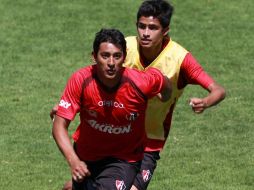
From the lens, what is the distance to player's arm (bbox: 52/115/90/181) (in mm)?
6652

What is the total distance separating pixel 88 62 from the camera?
16531mm

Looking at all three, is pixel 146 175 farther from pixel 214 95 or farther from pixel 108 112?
pixel 108 112

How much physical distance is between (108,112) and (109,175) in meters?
0.57

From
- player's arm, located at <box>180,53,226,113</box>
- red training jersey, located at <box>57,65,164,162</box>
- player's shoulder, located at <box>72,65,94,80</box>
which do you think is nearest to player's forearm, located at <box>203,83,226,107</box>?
player's arm, located at <box>180,53,226,113</box>

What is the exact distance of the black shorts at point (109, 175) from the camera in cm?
736

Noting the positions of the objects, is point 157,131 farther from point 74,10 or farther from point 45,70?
point 74,10

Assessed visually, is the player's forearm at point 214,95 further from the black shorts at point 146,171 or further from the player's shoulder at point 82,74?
the player's shoulder at point 82,74

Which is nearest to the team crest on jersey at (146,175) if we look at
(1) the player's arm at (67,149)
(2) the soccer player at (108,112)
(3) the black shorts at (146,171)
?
(3) the black shorts at (146,171)

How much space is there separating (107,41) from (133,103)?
21.7 inches

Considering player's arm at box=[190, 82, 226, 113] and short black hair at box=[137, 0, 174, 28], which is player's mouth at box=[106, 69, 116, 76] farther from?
short black hair at box=[137, 0, 174, 28]

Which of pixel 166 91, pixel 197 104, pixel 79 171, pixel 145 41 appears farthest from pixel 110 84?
pixel 145 41

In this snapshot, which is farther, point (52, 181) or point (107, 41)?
point (52, 181)

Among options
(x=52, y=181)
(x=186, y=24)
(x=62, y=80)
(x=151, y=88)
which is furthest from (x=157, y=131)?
(x=186, y=24)

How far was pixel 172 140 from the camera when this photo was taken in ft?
39.4
